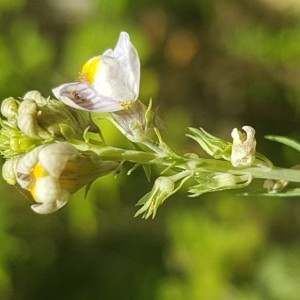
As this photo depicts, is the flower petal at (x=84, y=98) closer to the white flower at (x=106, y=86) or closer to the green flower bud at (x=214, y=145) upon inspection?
the white flower at (x=106, y=86)

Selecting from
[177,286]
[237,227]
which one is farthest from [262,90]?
[177,286]

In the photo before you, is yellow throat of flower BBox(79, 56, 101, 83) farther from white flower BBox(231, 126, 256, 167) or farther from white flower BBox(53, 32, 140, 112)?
white flower BBox(231, 126, 256, 167)

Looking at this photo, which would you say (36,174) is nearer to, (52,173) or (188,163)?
(52,173)

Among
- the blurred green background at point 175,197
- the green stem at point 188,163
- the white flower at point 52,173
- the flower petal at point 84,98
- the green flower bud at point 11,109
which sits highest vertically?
the flower petal at point 84,98

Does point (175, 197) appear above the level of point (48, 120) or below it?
below

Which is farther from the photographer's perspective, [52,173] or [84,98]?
[84,98]

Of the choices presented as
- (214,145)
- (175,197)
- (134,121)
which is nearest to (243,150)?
(214,145)

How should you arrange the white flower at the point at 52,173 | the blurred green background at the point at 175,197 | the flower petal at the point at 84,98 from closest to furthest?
the white flower at the point at 52,173 < the flower petal at the point at 84,98 < the blurred green background at the point at 175,197

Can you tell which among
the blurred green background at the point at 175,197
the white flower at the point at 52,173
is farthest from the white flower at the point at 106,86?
the blurred green background at the point at 175,197
